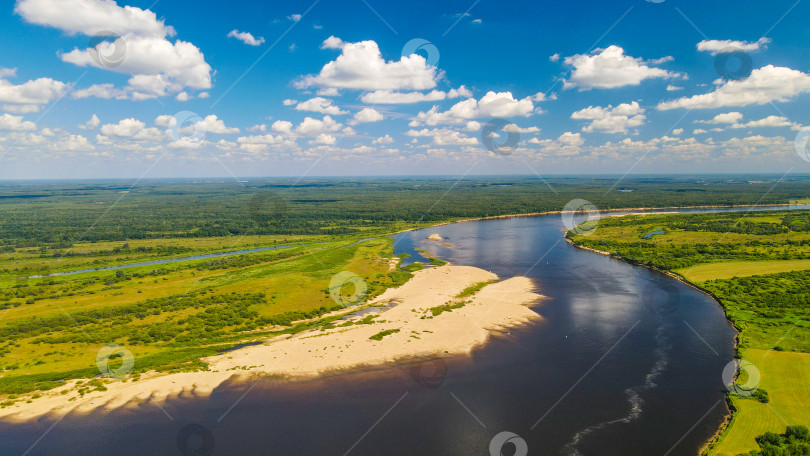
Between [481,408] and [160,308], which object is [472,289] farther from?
[160,308]

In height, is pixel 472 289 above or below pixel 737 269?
above

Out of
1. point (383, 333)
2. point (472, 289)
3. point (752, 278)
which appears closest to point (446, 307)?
point (472, 289)

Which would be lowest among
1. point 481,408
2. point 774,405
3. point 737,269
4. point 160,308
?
point 774,405

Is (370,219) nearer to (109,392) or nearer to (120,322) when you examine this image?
(120,322)

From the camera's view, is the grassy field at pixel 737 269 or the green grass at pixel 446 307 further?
the grassy field at pixel 737 269

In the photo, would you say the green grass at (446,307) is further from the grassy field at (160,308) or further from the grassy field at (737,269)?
the grassy field at (737,269)

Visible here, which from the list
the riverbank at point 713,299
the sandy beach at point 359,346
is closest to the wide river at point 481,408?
the riverbank at point 713,299
